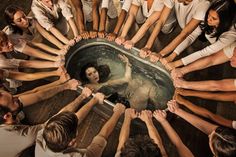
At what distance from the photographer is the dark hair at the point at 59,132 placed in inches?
97.3

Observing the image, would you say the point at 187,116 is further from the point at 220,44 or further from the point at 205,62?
the point at 220,44

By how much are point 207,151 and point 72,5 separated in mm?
2163

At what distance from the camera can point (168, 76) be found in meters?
3.39

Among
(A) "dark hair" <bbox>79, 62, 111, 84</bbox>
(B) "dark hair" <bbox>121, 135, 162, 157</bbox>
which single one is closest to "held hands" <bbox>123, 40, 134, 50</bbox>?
(A) "dark hair" <bbox>79, 62, 111, 84</bbox>

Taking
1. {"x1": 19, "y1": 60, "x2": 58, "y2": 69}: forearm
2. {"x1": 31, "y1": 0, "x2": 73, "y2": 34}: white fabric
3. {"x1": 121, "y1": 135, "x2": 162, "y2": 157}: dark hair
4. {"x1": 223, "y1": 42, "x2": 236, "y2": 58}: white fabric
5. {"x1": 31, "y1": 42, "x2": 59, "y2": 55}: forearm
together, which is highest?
{"x1": 31, "y1": 0, "x2": 73, "y2": 34}: white fabric

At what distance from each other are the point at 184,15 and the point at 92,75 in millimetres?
1165

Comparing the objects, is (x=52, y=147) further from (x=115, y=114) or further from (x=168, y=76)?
(x=168, y=76)

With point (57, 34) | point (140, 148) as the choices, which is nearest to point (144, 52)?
point (57, 34)

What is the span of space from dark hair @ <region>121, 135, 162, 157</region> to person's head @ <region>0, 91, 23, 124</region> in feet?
3.58

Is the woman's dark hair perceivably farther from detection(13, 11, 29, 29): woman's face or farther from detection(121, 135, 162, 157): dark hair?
detection(121, 135, 162, 157): dark hair

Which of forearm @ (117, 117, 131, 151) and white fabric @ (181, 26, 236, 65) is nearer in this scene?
forearm @ (117, 117, 131, 151)

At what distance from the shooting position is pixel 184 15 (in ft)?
11.9

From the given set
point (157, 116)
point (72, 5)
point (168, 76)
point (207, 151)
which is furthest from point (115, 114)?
point (72, 5)

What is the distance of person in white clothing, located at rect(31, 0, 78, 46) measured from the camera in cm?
351
